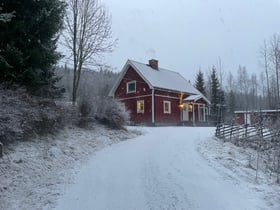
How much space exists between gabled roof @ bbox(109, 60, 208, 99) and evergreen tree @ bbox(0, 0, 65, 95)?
16.9 meters

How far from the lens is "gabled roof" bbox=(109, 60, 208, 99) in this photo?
94.5ft

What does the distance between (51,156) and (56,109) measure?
3.29 meters

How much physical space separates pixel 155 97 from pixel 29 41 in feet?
59.7

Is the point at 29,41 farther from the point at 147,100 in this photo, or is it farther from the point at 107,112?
the point at 147,100

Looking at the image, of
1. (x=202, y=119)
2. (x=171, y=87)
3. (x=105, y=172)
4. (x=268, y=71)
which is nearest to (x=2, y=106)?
(x=105, y=172)

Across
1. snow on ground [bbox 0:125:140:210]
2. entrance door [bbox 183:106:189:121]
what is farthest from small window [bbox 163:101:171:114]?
snow on ground [bbox 0:125:140:210]

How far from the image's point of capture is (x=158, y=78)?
30.8 metres

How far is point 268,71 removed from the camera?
43125 millimetres

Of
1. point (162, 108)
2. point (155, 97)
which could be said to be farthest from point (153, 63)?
point (162, 108)

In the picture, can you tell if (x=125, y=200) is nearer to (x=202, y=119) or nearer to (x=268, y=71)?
(x=202, y=119)

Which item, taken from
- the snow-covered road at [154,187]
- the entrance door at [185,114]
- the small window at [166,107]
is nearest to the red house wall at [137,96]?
the small window at [166,107]

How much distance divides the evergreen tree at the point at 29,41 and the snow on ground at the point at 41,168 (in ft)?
7.32

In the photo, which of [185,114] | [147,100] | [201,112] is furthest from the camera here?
[201,112]

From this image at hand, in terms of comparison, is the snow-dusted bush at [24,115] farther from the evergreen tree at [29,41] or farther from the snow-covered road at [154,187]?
the snow-covered road at [154,187]
